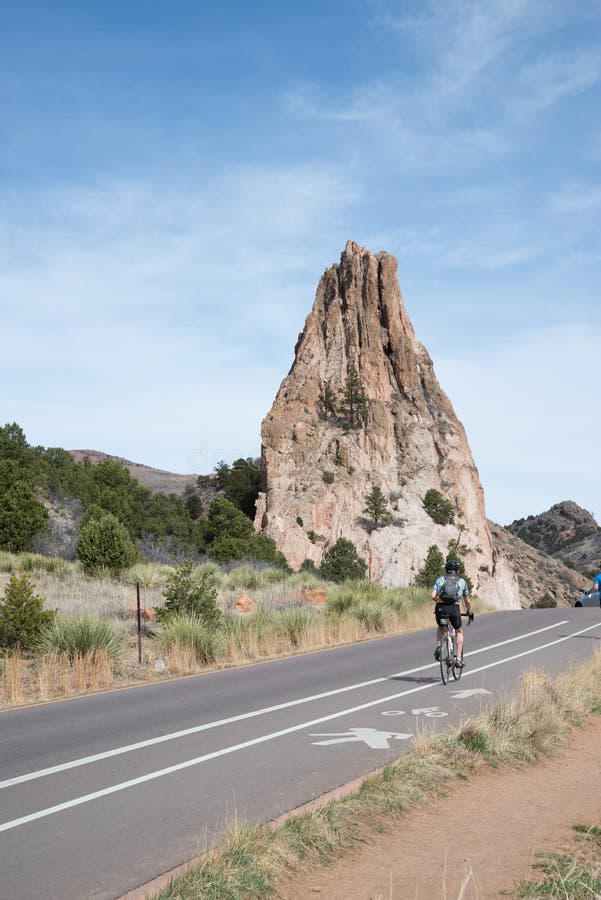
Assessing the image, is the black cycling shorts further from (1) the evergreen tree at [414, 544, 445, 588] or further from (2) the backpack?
(1) the evergreen tree at [414, 544, 445, 588]

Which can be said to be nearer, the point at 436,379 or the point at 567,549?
the point at 436,379

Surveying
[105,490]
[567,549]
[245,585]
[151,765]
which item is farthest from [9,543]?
[567,549]

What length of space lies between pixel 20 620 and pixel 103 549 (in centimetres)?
1358

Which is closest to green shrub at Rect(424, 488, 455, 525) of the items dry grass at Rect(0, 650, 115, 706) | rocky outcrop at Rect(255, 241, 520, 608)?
rocky outcrop at Rect(255, 241, 520, 608)

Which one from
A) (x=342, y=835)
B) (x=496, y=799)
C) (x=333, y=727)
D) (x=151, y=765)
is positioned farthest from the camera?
(x=333, y=727)

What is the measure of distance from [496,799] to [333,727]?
3.12 m

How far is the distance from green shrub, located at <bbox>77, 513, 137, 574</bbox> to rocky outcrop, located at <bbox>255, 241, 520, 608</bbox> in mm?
43043

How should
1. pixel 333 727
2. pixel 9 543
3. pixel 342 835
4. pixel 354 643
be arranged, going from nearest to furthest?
pixel 342 835
pixel 333 727
pixel 354 643
pixel 9 543

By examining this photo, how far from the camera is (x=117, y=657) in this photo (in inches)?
617

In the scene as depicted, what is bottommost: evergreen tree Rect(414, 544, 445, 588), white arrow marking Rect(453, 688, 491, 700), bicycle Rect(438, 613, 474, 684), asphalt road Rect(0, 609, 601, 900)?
white arrow marking Rect(453, 688, 491, 700)

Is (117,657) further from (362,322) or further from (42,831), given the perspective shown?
(362,322)

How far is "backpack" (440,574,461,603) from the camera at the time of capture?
14297 millimetres

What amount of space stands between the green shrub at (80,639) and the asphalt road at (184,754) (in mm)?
1653

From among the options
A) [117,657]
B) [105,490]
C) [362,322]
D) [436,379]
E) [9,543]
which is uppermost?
[362,322]
